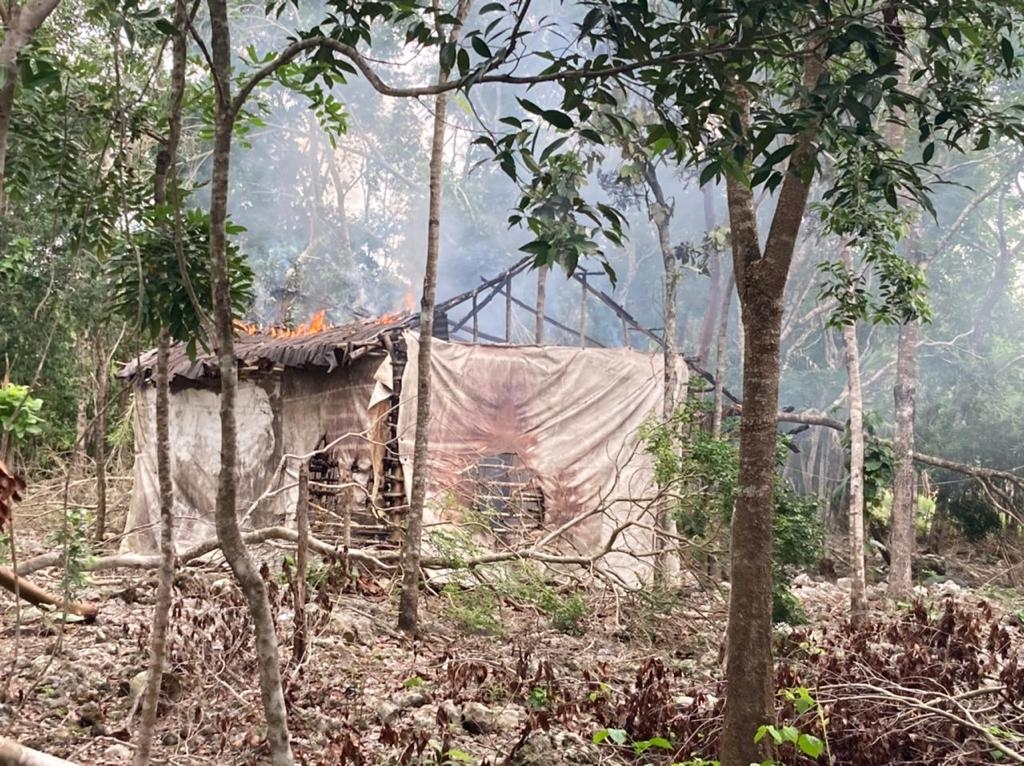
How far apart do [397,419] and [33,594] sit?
17.6ft

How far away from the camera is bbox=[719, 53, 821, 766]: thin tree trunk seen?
12.3 ft

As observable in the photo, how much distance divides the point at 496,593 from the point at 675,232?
2726 centimetres

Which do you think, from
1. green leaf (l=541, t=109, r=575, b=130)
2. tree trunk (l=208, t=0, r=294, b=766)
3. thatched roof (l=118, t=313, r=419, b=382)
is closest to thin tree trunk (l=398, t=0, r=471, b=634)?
thatched roof (l=118, t=313, r=419, b=382)

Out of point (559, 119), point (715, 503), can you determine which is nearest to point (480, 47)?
point (559, 119)

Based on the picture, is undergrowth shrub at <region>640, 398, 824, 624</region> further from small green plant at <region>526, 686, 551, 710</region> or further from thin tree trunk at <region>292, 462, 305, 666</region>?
thin tree trunk at <region>292, 462, 305, 666</region>

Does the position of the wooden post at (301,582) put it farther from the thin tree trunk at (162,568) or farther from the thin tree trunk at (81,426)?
the thin tree trunk at (81,426)

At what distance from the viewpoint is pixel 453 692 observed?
16.8 feet

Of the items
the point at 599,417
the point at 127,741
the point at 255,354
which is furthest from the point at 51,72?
the point at 599,417

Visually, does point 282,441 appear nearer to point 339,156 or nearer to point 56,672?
point 56,672

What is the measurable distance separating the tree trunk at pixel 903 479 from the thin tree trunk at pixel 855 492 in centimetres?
192

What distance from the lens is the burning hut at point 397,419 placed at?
1006cm

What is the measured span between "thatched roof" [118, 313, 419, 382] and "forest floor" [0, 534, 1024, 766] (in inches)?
141

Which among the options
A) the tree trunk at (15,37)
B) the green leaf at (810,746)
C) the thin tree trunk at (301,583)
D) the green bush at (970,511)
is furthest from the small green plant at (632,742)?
the green bush at (970,511)

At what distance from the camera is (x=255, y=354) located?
10617 millimetres
